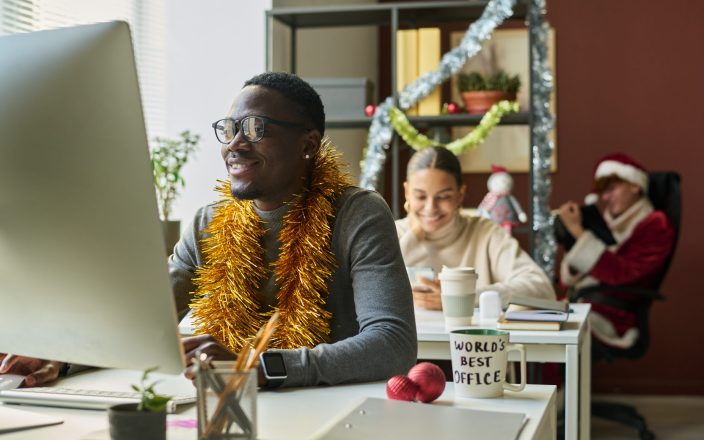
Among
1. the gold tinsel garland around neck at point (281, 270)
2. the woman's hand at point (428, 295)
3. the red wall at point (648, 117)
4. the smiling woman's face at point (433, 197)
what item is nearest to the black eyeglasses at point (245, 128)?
the gold tinsel garland around neck at point (281, 270)

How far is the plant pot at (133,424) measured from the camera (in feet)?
3.32

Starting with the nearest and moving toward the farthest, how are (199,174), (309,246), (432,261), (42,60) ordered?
1. (42,60)
2. (309,246)
3. (432,261)
4. (199,174)

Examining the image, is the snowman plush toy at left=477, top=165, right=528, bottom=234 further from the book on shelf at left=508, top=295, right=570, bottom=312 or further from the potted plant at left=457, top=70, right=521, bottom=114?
the book on shelf at left=508, top=295, right=570, bottom=312

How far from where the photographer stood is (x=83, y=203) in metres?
1.00

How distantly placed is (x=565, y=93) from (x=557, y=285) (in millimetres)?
1047

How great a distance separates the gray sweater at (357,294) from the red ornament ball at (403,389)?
6.3 inches

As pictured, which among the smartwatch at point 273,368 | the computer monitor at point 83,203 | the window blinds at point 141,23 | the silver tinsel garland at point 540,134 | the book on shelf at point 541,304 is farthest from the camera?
the silver tinsel garland at point 540,134

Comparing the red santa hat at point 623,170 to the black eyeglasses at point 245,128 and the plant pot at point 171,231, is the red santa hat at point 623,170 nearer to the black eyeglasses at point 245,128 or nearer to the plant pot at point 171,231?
the plant pot at point 171,231

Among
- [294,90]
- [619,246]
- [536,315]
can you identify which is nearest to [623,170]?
[619,246]

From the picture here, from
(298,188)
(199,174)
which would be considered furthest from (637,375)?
(298,188)

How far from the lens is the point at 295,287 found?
6.03ft

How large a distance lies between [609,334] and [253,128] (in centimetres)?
307

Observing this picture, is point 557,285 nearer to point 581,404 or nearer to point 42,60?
point 581,404

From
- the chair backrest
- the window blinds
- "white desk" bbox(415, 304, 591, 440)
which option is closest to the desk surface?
"white desk" bbox(415, 304, 591, 440)
